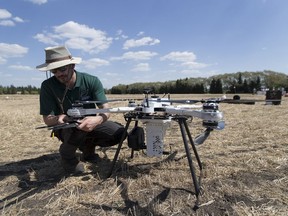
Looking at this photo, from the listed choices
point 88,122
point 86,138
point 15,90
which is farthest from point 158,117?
point 15,90

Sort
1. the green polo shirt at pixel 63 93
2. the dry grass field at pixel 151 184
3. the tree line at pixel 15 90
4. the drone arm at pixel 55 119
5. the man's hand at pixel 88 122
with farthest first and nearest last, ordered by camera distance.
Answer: the tree line at pixel 15 90 → the green polo shirt at pixel 63 93 → the drone arm at pixel 55 119 → the man's hand at pixel 88 122 → the dry grass field at pixel 151 184

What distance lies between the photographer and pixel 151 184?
398 centimetres

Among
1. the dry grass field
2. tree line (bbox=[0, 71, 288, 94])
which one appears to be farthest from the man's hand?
tree line (bbox=[0, 71, 288, 94])

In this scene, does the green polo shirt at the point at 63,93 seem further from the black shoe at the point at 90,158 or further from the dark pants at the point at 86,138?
the black shoe at the point at 90,158

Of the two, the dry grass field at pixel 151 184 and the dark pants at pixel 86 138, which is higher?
the dark pants at pixel 86 138

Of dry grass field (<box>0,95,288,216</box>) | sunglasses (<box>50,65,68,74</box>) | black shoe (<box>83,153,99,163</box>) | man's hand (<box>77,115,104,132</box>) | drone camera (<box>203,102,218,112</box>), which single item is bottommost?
dry grass field (<box>0,95,288,216</box>)

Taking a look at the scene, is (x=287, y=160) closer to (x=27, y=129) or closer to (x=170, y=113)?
(x=170, y=113)

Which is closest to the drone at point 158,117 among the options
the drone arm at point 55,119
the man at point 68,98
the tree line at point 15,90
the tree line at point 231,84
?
the drone arm at point 55,119

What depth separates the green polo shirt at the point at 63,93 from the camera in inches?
178

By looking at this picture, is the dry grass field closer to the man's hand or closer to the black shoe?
the black shoe

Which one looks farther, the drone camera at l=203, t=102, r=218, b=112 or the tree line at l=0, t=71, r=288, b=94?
the tree line at l=0, t=71, r=288, b=94

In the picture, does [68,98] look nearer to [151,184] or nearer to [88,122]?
[88,122]

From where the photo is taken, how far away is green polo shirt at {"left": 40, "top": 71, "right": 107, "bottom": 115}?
4531mm

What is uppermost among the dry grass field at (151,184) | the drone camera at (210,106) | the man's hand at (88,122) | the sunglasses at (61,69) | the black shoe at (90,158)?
the sunglasses at (61,69)
